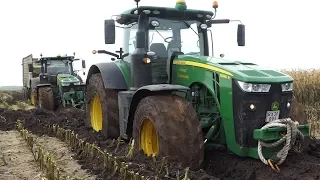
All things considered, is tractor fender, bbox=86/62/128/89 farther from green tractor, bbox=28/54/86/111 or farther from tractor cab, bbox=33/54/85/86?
tractor cab, bbox=33/54/85/86

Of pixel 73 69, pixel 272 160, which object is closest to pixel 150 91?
pixel 272 160

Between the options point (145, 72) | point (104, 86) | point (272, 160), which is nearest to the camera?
point (272, 160)

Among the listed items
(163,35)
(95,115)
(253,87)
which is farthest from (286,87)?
(95,115)

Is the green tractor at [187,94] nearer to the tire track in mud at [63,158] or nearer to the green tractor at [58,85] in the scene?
the tire track in mud at [63,158]

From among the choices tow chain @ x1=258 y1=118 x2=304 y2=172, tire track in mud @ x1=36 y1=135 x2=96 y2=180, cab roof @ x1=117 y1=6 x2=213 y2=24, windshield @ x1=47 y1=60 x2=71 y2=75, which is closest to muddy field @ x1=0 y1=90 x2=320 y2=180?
tire track in mud @ x1=36 y1=135 x2=96 y2=180

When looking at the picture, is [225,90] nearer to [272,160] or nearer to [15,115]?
[272,160]

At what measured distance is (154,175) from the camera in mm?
4508

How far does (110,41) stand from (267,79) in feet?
8.90

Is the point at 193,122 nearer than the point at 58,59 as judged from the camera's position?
Yes

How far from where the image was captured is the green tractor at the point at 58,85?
49.6ft

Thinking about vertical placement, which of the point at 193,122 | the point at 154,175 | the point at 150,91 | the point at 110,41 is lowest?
the point at 154,175

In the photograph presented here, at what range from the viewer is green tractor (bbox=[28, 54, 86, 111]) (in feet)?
49.6

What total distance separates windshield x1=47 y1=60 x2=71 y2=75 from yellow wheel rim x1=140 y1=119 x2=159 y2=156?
1272cm

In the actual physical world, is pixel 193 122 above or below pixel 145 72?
below
